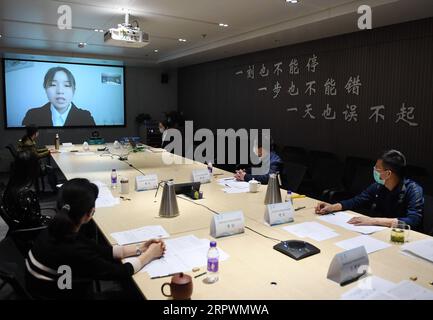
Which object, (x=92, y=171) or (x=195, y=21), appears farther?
(x=195, y=21)

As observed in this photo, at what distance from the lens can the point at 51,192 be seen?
609 centimetres

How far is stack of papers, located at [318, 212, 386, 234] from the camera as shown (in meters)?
2.21

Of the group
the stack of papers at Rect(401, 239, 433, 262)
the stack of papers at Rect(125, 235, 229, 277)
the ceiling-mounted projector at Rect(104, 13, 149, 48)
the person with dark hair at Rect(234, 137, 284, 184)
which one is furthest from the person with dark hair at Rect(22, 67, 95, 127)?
the stack of papers at Rect(401, 239, 433, 262)

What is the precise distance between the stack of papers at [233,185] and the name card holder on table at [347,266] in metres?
1.67

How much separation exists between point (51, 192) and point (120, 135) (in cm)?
308

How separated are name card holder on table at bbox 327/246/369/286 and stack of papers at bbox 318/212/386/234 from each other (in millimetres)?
625

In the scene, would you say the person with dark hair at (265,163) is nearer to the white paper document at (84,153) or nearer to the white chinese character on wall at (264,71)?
the white chinese character on wall at (264,71)

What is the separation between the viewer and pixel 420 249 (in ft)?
6.14

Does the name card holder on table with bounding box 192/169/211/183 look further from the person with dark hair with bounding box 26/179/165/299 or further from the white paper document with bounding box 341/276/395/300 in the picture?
the white paper document with bounding box 341/276/395/300

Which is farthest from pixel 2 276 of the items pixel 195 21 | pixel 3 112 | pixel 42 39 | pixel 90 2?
pixel 3 112

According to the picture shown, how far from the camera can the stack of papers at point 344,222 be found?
2209 millimetres

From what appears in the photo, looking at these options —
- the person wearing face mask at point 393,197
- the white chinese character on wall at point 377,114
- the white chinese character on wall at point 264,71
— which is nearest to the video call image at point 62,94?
the white chinese character on wall at point 264,71

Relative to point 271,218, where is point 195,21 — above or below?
above
